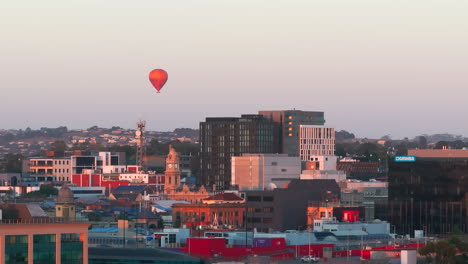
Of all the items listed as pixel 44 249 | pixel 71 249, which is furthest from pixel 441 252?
pixel 44 249

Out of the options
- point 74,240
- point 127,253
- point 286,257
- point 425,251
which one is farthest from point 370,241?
point 74,240

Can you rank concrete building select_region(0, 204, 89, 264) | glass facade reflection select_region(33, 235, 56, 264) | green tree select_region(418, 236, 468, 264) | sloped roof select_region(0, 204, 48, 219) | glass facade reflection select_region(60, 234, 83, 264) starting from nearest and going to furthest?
concrete building select_region(0, 204, 89, 264) < glass facade reflection select_region(33, 235, 56, 264) < glass facade reflection select_region(60, 234, 83, 264) < sloped roof select_region(0, 204, 48, 219) < green tree select_region(418, 236, 468, 264)

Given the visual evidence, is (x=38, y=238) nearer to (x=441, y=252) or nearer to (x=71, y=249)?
(x=71, y=249)

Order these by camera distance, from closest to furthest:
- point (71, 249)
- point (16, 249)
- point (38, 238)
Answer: point (16, 249)
point (38, 238)
point (71, 249)

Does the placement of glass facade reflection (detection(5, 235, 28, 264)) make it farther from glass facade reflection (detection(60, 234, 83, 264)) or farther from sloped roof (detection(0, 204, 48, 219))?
glass facade reflection (detection(60, 234, 83, 264))

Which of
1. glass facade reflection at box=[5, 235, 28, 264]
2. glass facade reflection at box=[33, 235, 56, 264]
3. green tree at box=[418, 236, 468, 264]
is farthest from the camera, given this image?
green tree at box=[418, 236, 468, 264]

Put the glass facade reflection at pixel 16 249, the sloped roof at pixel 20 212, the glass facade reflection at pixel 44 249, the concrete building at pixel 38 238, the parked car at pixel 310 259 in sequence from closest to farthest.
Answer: the glass facade reflection at pixel 16 249 → the concrete building at pixel 38 238 → the glass facade reflection at pixel 44 249 → the sloped roof at pixel 20 212 → the parked car at pixel 310 259

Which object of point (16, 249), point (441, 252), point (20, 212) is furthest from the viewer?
point (441, 252)

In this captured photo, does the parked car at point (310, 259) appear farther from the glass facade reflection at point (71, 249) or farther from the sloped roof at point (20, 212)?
the glass facade reflection at point (71, 249)

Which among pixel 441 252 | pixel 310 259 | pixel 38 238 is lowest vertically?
pixel 310 259

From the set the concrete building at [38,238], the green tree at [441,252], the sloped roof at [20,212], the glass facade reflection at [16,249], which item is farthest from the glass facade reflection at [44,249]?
the green tree at [441,252]

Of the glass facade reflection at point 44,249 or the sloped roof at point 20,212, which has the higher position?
the sloped roof at point 20,212

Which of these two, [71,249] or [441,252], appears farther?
[441,252]

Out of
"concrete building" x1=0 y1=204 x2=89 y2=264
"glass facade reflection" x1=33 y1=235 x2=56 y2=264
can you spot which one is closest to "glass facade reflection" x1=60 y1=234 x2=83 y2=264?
"concrete building" x1=0 y1=204 x2=89 y2=264
